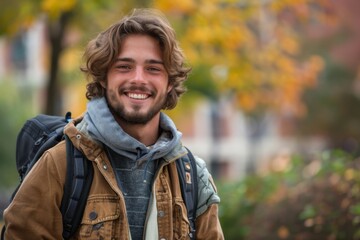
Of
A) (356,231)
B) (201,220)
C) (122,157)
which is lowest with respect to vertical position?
(356,231)

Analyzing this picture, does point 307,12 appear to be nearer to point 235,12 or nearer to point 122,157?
point 235,12

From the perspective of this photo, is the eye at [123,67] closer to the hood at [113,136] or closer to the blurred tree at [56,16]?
the hood at [113,136]

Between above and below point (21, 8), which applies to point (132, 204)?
below

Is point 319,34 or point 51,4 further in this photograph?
point 319,34

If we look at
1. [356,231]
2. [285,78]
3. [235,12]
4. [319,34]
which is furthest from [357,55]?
[356,231]

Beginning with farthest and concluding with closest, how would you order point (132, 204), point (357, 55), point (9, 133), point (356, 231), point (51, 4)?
point (357, 55) → point (9, 133) → point (51, 4) → point (356, 231) → point (132, 204)

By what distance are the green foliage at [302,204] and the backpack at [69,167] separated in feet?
8.06

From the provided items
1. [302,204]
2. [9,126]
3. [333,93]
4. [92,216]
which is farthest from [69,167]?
[333,93]

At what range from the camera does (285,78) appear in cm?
1546

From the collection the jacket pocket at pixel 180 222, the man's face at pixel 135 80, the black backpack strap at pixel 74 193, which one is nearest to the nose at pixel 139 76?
the man's face at pixel 135 80

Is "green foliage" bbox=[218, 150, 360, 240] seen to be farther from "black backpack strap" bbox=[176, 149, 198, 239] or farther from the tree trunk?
the tree trunk

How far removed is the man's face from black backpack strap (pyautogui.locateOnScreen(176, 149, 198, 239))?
0.94 ft

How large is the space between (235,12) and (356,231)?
23.5 ft

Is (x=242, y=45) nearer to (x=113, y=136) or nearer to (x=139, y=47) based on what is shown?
(x=139, y=47)
